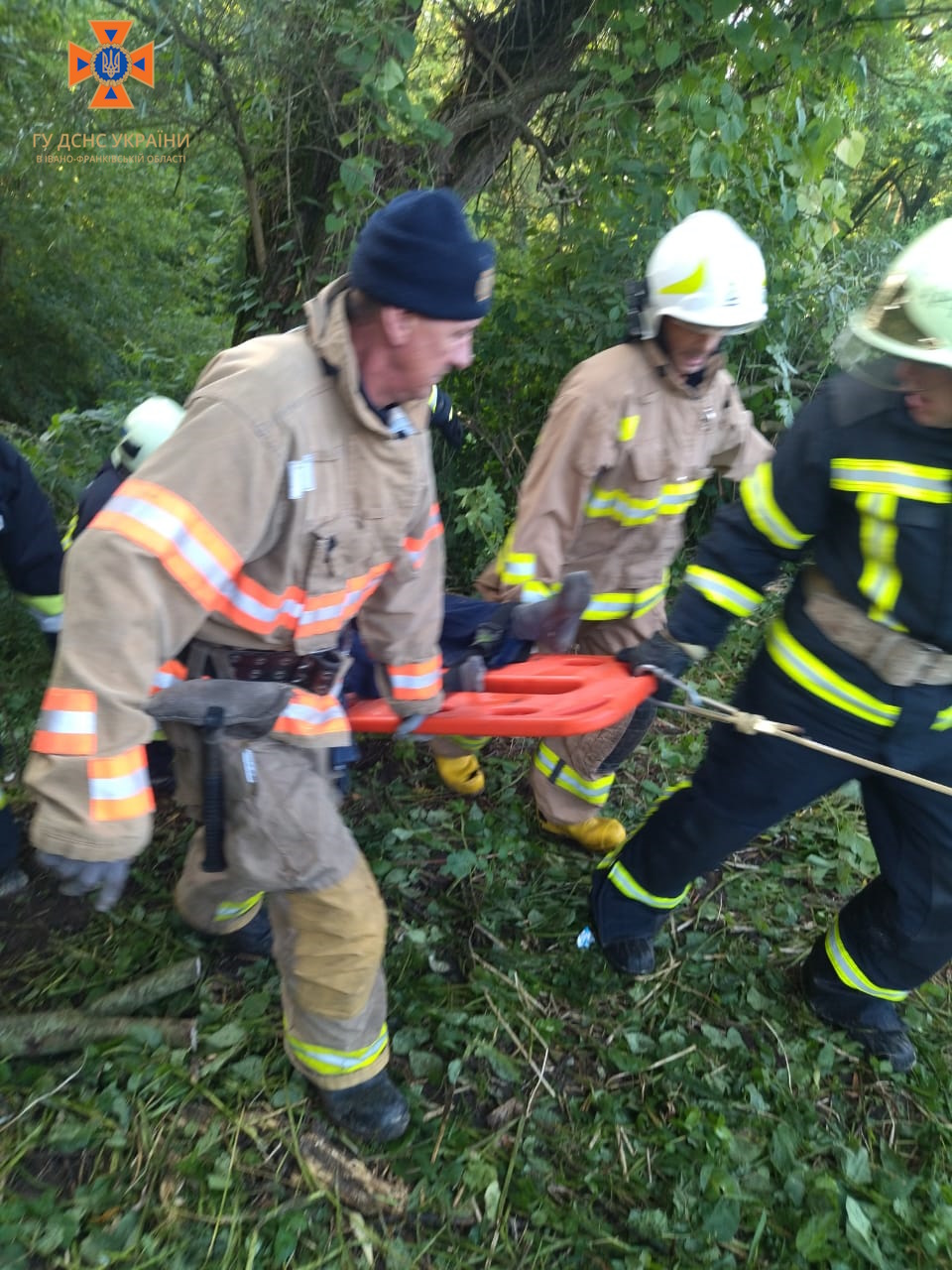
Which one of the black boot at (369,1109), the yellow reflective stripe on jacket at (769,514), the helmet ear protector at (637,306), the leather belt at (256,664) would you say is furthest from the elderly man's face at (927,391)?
the black boot at (369,1109)

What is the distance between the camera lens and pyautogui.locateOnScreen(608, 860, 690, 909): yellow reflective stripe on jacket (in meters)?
2.75

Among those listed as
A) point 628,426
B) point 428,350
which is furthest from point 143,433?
point 628,426

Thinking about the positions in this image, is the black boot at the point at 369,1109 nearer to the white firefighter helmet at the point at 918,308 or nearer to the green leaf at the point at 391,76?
the white firefighter helmet at the point at 918,308

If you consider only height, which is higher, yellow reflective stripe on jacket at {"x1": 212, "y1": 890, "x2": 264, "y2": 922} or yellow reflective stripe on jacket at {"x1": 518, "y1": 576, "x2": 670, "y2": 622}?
yellow reflective stripe on jacket at {"x1": 518, "y1": 576, "x2": 670, "y2": 622}

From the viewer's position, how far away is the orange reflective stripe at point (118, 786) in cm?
149

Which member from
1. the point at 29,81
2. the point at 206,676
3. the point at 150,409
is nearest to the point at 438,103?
the point at 29,81

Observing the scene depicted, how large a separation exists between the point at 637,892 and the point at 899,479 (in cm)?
159

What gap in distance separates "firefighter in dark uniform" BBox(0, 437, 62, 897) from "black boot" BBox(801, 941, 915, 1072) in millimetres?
2832

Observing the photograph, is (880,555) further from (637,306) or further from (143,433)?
(143,433)

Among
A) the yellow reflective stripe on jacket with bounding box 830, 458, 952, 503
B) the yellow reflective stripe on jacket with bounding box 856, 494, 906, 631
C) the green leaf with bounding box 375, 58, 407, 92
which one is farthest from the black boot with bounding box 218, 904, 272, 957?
the green leaf with bounding box 375, 58, 407, 92

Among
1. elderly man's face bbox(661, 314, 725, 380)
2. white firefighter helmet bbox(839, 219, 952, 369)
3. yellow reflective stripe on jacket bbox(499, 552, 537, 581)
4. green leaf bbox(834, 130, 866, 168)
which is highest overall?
green leaf bbox(834, 130, 866, 168)

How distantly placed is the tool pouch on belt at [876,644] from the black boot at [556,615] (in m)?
0.64

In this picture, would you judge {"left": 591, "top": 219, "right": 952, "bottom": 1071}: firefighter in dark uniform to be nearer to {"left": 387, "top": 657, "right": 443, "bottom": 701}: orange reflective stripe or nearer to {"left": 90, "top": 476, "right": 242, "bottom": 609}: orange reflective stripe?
{"left": 387, "top": 657, "right": 443, "bottom": 701}: orange reflective stripe

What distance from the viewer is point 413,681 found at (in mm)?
2252
